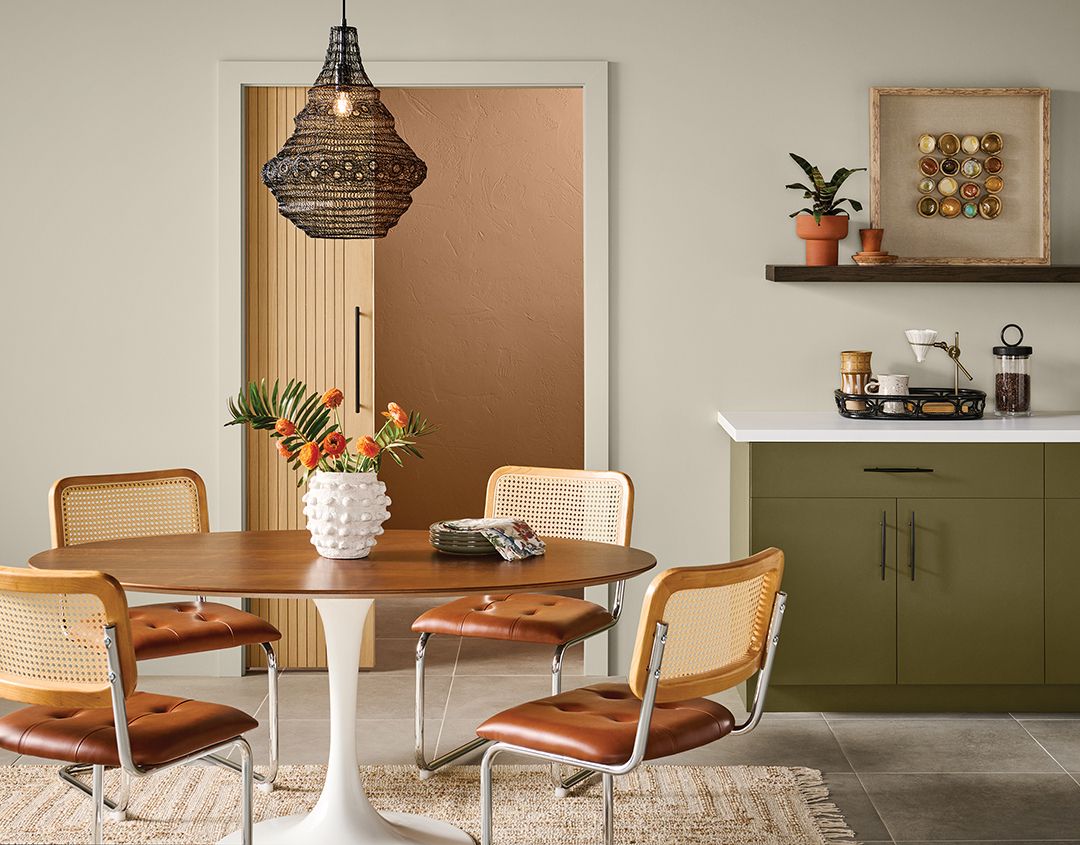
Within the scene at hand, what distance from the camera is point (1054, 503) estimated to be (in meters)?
3.89

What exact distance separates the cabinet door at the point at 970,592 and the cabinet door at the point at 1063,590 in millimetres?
33

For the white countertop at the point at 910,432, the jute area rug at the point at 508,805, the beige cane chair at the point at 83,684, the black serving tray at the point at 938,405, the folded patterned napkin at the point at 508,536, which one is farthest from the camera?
the black serving tray at the point at 938,405

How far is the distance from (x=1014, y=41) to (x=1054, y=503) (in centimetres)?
156

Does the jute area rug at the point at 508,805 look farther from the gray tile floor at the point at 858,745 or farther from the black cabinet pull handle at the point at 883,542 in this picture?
the black cabinet pull handle at the point at 883,542

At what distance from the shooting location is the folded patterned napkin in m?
2.84

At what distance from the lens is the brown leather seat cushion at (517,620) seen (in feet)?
10.6

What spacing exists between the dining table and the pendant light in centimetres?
75

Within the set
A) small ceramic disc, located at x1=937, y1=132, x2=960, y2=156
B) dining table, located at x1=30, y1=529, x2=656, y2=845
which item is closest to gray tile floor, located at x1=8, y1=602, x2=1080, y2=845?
dining table, located at x1=30, y1=529, x2=656, y2=845

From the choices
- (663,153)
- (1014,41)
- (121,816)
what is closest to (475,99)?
(663,153)

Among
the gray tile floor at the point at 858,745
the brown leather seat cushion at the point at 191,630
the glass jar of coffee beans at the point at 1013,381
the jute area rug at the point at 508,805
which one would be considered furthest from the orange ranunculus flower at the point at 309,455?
the glass jar of coffee beans at the point at 1013,381

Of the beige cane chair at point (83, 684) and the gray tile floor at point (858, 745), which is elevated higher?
the beige cane chair at point (83, 684)

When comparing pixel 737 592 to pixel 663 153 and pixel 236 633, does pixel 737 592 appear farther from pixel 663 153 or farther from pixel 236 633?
pixel 663 153

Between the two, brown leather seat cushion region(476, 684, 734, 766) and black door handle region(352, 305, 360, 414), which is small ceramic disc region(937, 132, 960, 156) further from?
brown leather seat cushion region(476, 684, 734, 766)

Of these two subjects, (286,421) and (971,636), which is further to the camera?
(971,636)
